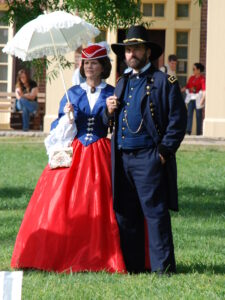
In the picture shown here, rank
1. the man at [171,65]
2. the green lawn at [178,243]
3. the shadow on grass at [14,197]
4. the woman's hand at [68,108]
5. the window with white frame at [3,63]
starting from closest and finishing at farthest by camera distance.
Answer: the green lawn at [178,243]
the woman's hand at [68,108]
the shadow on grass at [14,197]
the man at [171,65]
the window with white frame at [3,63]

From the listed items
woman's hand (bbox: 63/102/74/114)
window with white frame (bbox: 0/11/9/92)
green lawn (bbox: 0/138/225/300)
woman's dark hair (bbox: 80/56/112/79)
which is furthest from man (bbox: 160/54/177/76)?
woman's hand (bbox: 63/102/74/114)

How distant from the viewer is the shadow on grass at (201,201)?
39.3 feet

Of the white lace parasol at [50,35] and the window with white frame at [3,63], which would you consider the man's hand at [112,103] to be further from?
the window with white frame at [3,63]

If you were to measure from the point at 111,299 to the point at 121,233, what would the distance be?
1.02 meters

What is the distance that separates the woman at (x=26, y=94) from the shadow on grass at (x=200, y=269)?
16.2 metres

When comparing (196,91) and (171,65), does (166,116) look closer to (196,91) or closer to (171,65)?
(171,65)

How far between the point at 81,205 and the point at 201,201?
5059 mm

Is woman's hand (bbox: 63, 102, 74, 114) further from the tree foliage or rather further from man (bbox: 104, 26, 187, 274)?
the tree foliage

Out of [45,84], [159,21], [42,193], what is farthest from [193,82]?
[42,193]

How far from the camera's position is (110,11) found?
1348 cm

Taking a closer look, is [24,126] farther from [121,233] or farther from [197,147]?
[121,233]

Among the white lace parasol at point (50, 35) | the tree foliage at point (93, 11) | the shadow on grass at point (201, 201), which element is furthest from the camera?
the tree foliage at point (93, 11)

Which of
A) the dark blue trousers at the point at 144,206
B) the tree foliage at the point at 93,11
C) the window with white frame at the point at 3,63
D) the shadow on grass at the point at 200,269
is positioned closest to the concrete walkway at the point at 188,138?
the window with white frame at the point at 3,63

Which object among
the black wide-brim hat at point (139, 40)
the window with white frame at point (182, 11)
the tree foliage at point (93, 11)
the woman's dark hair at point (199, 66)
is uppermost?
the window with white frame at point (182, 11)
